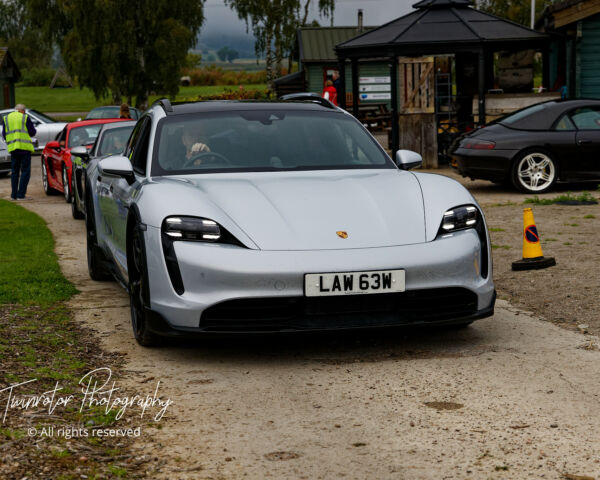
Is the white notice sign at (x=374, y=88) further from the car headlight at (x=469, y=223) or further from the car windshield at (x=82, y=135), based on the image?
the car headlight at (x=469, y=223)

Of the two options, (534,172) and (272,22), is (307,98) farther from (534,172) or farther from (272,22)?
(272,22)

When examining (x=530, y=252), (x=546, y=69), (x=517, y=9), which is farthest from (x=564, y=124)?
(x=517, y=9)

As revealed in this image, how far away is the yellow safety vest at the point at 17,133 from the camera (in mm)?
19312

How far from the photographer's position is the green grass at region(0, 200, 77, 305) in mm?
7973

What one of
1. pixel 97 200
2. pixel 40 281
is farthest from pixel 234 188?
pixel 40 281

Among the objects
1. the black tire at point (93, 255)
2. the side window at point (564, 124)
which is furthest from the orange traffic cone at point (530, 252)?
the side window at point (564, 124)

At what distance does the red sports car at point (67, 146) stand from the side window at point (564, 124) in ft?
23.4

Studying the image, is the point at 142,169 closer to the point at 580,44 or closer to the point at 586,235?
the point at 586,235

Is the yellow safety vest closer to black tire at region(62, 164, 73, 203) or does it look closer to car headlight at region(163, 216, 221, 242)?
black tire at region(62, 164, 73, 203)

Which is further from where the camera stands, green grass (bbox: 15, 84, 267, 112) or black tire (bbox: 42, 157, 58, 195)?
green grass (bbox: 15, 84, 267, 112)

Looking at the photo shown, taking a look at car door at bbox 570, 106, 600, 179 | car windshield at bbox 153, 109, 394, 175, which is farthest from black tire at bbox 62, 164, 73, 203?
car windshield at bbox 153, 109, 394, 175

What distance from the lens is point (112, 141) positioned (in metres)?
13.5

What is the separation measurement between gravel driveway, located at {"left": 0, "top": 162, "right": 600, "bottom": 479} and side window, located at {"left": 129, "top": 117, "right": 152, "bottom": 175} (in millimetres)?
1130
